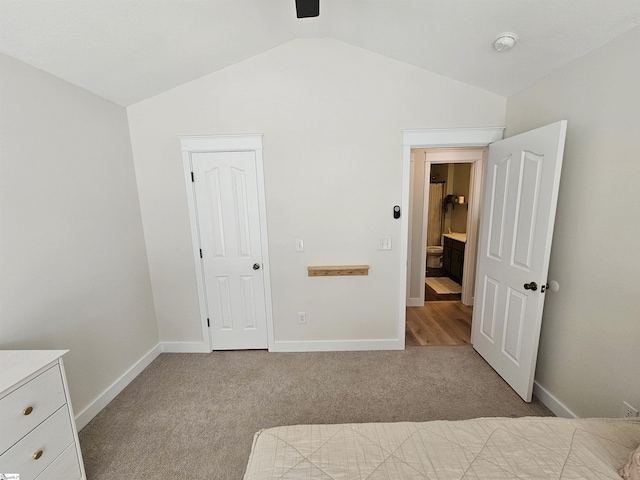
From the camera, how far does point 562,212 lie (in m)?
1.86

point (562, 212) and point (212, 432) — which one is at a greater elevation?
point (562, 212)

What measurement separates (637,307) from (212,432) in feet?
8.62

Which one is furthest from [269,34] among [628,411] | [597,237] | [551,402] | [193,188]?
[551,402]

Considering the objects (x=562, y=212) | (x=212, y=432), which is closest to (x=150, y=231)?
(x=212, y=432)

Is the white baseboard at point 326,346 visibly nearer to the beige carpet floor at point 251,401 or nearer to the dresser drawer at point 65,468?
the beige carpet floor at point 251,401

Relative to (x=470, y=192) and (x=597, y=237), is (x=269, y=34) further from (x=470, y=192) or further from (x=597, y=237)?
(x=470, y=192)

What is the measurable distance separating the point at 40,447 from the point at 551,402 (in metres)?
3.04

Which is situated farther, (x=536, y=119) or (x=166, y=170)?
(x=166, y=170)

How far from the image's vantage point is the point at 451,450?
1.02 metres

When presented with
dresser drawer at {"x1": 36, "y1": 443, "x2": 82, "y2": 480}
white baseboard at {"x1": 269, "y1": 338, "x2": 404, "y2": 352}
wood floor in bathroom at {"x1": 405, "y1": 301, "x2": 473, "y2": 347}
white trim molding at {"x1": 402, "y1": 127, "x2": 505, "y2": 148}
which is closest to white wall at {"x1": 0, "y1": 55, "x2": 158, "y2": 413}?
dresser drawer at {"x1": 36, "y1": 443, "x2": 82, "y2": 480}

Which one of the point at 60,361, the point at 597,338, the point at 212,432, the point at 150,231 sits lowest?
the point at 212,432

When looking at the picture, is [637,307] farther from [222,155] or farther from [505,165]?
[222,155]

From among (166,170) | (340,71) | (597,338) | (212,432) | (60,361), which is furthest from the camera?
(166,170)

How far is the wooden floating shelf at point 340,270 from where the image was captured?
8.55ft
